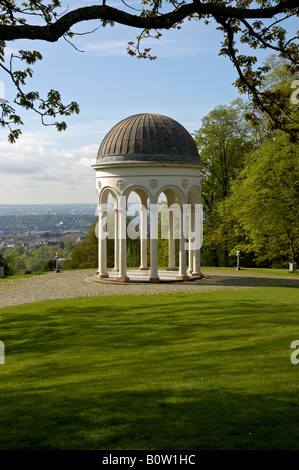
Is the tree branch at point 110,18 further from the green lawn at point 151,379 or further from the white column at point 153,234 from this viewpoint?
the white column at point 153,234

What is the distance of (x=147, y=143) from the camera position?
27.1 metres

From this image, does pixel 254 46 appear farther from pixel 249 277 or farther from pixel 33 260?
pixel 33 260

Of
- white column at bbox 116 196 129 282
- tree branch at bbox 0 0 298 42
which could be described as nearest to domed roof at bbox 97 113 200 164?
white column at bbox 116 196 129 282

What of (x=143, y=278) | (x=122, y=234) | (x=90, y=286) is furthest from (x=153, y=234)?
(x=90, y=286)

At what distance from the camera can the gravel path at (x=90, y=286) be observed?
24469mm

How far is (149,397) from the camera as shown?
889 cm

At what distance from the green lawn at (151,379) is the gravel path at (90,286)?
211 inches

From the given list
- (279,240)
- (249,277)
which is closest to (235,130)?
(279,240)

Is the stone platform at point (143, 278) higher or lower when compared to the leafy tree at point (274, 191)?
lower

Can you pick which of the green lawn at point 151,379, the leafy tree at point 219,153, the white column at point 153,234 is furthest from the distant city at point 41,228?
the green lawn at point 151,379

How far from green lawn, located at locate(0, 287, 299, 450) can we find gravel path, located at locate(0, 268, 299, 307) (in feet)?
17.6

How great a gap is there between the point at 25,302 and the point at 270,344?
12.7 meters

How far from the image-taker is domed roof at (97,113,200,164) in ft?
88.8
